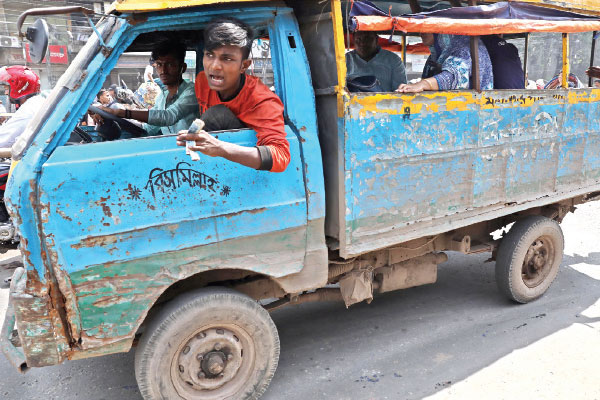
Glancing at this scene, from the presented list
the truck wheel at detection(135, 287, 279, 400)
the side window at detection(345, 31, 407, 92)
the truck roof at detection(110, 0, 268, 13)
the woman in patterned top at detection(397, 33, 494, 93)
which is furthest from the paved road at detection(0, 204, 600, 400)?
the truck roof at detection(110, 0, 268, 13)

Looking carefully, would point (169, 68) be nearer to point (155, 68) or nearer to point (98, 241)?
point (155, 68)

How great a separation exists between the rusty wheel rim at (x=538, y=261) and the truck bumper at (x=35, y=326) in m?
3.65

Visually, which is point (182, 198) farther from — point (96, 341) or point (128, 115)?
point (128, 115)

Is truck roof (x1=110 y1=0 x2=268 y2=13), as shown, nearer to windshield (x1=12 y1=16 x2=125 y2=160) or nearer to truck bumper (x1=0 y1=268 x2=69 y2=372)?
windshield (x1=12 y1=16 x2=125 y2=160)

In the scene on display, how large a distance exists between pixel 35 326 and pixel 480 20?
9.99ft

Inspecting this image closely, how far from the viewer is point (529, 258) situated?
13.4 ft

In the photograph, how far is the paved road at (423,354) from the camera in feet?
9.61

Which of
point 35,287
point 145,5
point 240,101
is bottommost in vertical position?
point 35,287

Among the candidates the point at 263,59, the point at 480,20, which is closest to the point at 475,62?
the point at 480,20

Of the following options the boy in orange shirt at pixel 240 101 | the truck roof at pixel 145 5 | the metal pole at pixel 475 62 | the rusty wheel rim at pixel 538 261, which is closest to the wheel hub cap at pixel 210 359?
the boy in orange shirt at pixel 240 101

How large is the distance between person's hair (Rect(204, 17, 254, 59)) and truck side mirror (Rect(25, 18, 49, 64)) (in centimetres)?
73

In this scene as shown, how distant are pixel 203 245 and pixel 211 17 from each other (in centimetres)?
117

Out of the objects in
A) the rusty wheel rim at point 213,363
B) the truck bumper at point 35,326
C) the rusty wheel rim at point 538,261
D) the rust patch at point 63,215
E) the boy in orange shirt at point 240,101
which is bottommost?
the rusty wheel rim at point 538,261

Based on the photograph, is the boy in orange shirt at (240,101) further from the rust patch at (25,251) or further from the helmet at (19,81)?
the helmet at (19,81)
